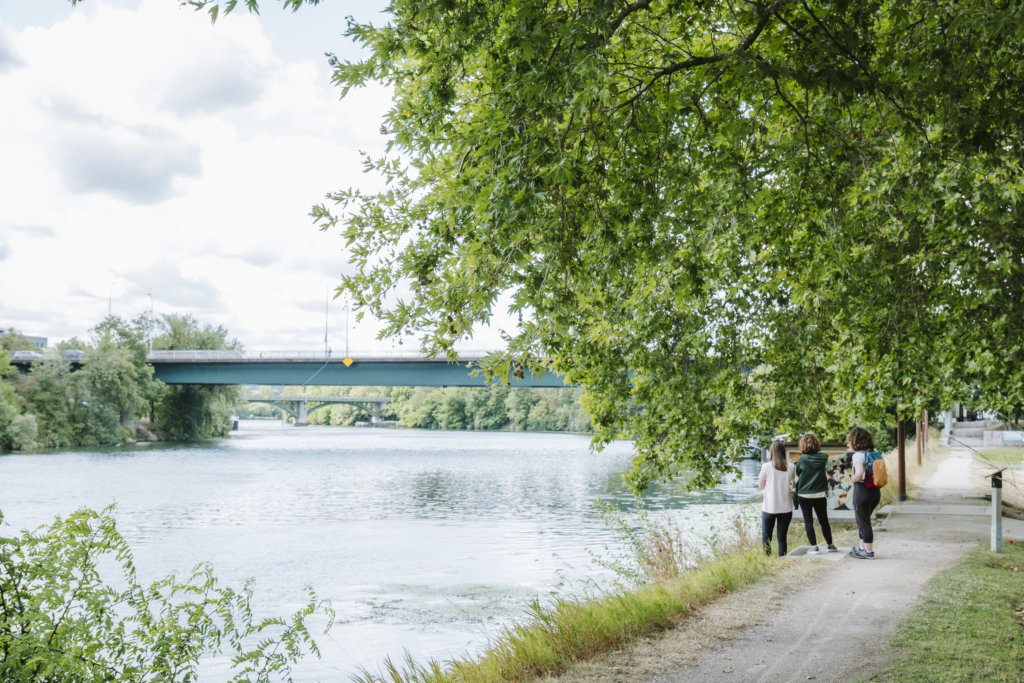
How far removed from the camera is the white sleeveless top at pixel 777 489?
10.7m

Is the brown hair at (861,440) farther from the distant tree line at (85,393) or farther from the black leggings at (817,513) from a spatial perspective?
the distant tree line at (85,393)

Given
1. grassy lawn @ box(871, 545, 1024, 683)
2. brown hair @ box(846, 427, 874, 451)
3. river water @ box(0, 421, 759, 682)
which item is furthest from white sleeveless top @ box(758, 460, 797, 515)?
river water @ box(0, 421, 759, 682)

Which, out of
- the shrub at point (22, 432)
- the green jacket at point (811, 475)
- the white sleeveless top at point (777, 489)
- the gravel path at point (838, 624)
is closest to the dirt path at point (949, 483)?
the gravel path at point (838, 624)

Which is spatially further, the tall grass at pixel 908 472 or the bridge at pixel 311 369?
the bridge at pixel 311 369

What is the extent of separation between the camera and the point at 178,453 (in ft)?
171

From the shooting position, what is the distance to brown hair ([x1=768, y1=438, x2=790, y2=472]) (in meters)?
10.7

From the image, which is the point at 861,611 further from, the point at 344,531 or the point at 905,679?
the point at 344,531

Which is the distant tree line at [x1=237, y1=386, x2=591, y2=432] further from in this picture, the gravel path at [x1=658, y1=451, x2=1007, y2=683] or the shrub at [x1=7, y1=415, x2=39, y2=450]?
the gravel path at [x1=658, y1=451, x2=1007, y2=683]

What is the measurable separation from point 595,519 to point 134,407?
50.2 meters

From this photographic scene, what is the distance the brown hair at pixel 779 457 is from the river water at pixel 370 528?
3946 millimetres

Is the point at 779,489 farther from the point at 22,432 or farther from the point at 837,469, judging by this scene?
the point at 22,432

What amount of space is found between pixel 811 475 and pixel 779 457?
20.9 inches

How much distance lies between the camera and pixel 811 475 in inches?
427

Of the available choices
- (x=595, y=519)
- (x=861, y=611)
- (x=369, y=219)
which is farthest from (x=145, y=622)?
(x=595, y=519)
